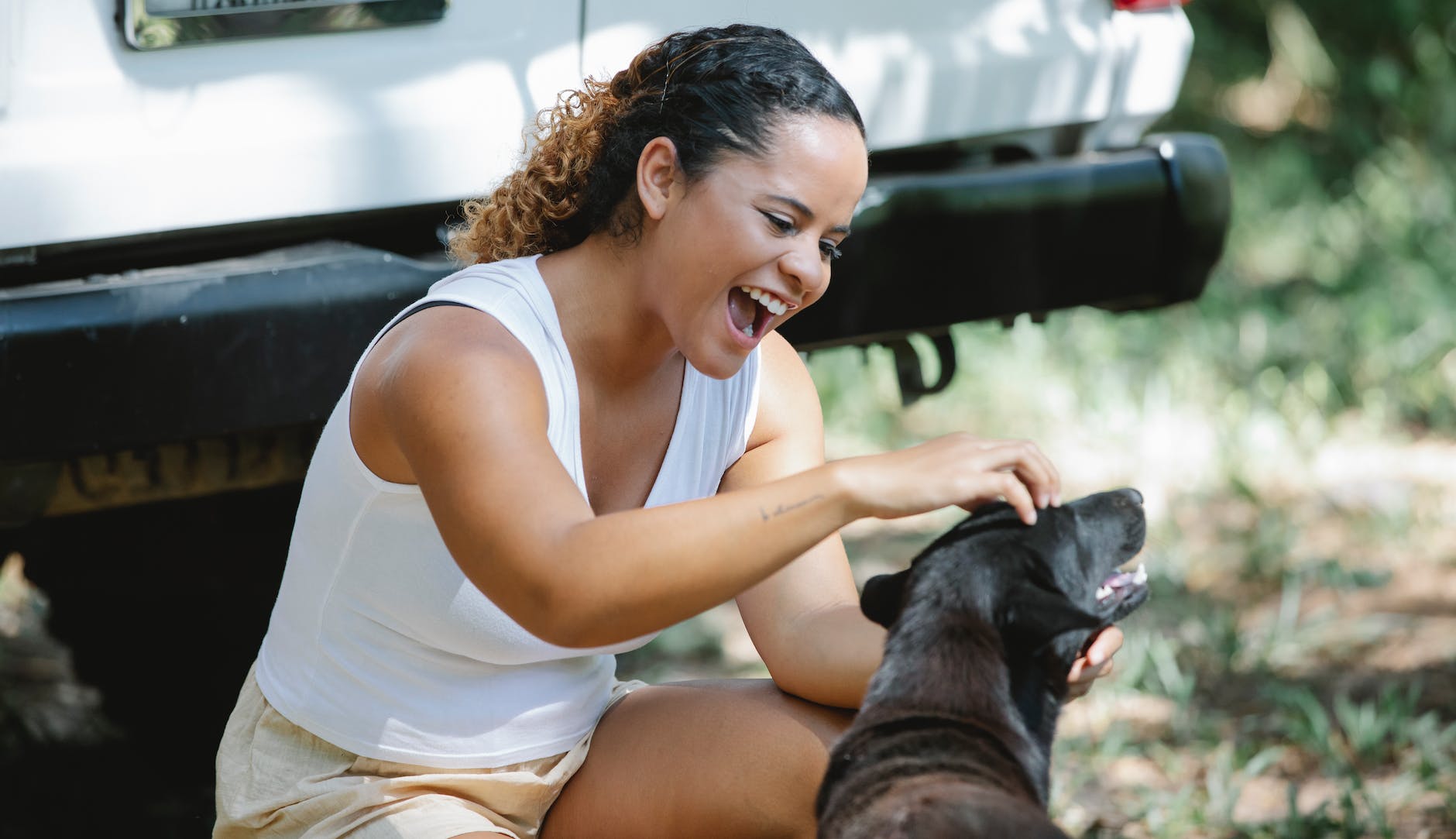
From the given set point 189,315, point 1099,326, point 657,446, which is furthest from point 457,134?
point 1099,326

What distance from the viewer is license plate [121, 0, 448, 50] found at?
279cm

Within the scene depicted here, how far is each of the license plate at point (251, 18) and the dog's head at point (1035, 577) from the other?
56.9 inches

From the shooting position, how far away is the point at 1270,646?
4.23 metres

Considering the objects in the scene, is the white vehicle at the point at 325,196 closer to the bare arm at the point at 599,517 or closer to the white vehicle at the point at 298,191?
the white vehicle at the point at 298,191

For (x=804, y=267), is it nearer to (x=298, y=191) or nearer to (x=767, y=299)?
(x=767, y=299)

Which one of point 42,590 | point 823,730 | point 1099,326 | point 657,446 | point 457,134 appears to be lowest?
point 1099,326

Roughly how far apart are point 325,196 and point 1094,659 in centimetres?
163

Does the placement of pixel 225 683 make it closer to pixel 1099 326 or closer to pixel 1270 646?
pixel 1270 646

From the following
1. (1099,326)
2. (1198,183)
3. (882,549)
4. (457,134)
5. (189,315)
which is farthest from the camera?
(1099,326)

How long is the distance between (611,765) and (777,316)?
81 centimetres

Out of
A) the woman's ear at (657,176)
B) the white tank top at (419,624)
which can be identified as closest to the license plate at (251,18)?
the white tank top at (419,624)

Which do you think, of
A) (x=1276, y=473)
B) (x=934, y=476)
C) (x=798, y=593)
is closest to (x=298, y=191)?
(x=798, y=593)

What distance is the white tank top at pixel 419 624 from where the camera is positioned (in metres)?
2.37

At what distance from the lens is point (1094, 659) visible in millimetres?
2410
